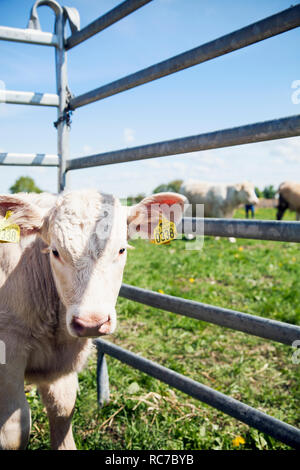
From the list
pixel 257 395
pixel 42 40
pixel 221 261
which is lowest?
pixel 257 395

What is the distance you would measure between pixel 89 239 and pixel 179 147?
28.7 inches

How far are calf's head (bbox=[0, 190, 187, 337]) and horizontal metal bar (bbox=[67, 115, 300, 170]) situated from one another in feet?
0.95

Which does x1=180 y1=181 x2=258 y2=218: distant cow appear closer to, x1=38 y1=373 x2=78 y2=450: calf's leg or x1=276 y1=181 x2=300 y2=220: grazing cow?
x1=276 y1=181 x2=300 y2=220: grazing cow

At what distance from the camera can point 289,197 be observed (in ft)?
56.8

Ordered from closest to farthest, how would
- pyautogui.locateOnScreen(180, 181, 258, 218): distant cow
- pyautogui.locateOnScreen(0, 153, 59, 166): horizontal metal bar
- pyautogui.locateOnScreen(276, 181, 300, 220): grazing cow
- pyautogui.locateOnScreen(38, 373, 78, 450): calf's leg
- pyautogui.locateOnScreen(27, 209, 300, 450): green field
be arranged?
pyautogui.locateOnScreen(38, 373, 78, 450): calf's leg < pyautogui.locateOnScreen(27, 209, 300, 450): green field < pyautogui.locateOnScreen(0, 153, 59, 166): horizontal metal bar < pyautogui.locateOnScreen(180, 181, 258, 218): distant cow < pyautogui.locateOnScreen(276, 181, 300, 220): grazing cow

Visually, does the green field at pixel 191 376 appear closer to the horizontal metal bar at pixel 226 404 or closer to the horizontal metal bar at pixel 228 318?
the horizontal metal bar at pixel 226 404

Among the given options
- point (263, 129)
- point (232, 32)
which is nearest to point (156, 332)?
point (263, 129)

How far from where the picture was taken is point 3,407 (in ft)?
5.48

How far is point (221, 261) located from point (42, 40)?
498cm

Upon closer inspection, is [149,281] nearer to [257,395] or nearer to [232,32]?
[257,395]

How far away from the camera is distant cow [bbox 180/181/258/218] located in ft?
45.7

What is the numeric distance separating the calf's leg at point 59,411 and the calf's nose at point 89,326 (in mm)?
818

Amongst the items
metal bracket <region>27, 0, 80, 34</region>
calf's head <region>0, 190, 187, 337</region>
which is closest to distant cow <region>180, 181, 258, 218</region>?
metal bracket <region>27, 0, 80, 34</region>

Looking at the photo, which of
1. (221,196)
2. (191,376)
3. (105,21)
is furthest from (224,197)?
(105,21)
